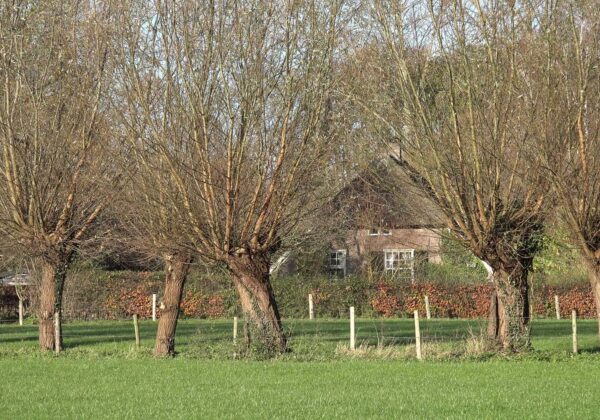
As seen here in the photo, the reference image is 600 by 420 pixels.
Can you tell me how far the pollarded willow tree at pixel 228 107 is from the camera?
21.5 m

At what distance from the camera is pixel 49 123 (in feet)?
83.5

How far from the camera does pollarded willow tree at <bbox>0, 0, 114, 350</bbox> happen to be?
2461 cm

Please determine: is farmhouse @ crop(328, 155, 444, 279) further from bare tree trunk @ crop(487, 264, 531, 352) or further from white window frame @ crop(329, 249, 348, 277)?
bare tree trunk @ crop(487, 264, 531, 352)

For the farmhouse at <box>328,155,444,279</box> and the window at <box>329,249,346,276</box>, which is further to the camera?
the window at <box>329,249,346,276</box>

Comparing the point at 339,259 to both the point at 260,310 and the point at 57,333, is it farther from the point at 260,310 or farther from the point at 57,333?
the point at 260,310

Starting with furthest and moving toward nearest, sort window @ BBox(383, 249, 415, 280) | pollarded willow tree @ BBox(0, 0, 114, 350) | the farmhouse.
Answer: window @ BBox(383, 249, 415, 280)
pollarded willow tree @ BBox(0, 0, 114, 350)
the farmhouse

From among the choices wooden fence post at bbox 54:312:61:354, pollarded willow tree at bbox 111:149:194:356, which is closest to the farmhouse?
pollarded willow tree at bbox 111:149:194:356

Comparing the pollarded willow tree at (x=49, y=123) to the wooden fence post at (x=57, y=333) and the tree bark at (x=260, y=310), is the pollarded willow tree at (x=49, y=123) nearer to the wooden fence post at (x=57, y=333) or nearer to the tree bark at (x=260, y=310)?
the wooden fence post at (x=57, y=333)

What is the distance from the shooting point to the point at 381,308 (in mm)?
44094

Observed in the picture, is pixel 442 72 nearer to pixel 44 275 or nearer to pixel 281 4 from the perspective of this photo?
pixel 281 4

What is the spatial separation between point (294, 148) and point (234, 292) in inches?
863

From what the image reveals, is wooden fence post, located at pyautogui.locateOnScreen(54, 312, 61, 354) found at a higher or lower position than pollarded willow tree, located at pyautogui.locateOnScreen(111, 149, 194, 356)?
lower

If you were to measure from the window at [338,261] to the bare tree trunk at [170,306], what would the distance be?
29440mm

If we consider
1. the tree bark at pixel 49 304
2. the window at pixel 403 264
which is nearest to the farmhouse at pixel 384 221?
the window at pixel 403 264
